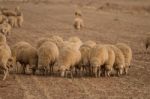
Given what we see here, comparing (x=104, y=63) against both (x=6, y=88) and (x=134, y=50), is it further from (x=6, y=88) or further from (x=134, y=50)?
(x=134, y=50)

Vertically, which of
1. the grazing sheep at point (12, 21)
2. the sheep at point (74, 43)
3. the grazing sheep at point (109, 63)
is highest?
the grazing sheep at point (12, 21)

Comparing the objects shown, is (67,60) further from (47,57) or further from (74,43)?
(74,43)

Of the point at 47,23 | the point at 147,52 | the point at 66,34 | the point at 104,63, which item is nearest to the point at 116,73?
the point at 104,63

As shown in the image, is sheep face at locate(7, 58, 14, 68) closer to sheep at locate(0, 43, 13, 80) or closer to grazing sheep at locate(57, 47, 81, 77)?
sheep at locate(0, 43, 13, 80)

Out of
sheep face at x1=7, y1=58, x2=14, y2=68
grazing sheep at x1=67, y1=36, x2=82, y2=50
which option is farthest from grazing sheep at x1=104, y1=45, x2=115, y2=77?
sheep face at x1=7, y1=58, x2=14, y2=68

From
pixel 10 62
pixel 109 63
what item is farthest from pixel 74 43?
pixel 10 62

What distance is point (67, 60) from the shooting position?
14.2 meters

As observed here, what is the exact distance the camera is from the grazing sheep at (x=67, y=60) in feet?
46.7

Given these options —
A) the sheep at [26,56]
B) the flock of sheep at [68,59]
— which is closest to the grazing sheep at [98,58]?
the flock of sheep at [68,59]

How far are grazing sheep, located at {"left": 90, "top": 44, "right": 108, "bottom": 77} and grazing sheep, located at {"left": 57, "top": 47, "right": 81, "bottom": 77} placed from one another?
0.46 metres

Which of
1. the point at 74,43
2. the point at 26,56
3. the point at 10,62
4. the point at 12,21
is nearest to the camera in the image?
the point at 10,62

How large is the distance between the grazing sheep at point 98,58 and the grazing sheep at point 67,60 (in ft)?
1.51

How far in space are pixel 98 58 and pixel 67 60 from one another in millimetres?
910

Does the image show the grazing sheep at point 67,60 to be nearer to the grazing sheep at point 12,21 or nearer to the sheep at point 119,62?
the sheep at point 119,62
